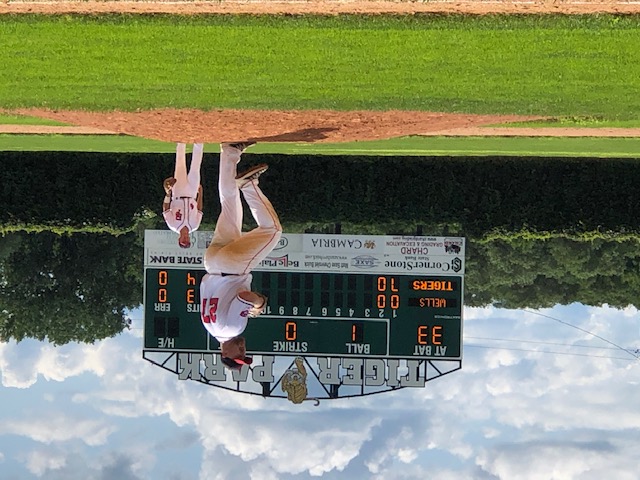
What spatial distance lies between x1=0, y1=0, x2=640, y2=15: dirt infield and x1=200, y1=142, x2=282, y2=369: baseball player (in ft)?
12.3

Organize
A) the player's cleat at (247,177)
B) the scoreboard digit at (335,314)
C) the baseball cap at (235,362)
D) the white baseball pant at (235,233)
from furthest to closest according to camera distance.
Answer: the scoreboard digit at (335,314)
the player's cleat at (247,177)
the white baseball pant at (235,233)
the baseball cap at (235,362)

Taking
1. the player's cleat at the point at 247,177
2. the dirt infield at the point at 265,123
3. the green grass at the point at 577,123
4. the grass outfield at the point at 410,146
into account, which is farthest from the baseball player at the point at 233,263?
the grass outfield at the point at 410,146

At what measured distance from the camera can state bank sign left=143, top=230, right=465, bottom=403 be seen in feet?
68.6

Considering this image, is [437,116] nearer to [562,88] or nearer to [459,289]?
[562,88]

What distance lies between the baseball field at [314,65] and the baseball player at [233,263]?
3.79m

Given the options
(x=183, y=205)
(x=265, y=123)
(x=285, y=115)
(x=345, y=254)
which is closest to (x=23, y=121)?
(x=265, y=123)

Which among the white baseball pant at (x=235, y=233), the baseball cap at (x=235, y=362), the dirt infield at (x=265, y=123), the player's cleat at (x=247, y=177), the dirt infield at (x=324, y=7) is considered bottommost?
the baseball cap at (x=235, y=362)

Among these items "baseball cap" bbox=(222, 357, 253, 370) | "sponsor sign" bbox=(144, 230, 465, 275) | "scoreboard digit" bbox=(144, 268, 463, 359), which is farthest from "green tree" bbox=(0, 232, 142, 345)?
"baseball cap" bbox=(222, 357, 253, 370)

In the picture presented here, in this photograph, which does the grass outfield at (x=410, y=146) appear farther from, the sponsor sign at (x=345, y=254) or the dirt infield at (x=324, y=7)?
the dirt infield at (x=324, y=7)

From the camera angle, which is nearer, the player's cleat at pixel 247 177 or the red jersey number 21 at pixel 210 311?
the red jersey number 21 at pixel 210 311

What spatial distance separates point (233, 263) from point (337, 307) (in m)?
11.5

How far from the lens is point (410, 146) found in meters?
19.9

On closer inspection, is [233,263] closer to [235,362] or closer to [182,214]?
[235,362]

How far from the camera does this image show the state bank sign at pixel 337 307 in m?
20.9
